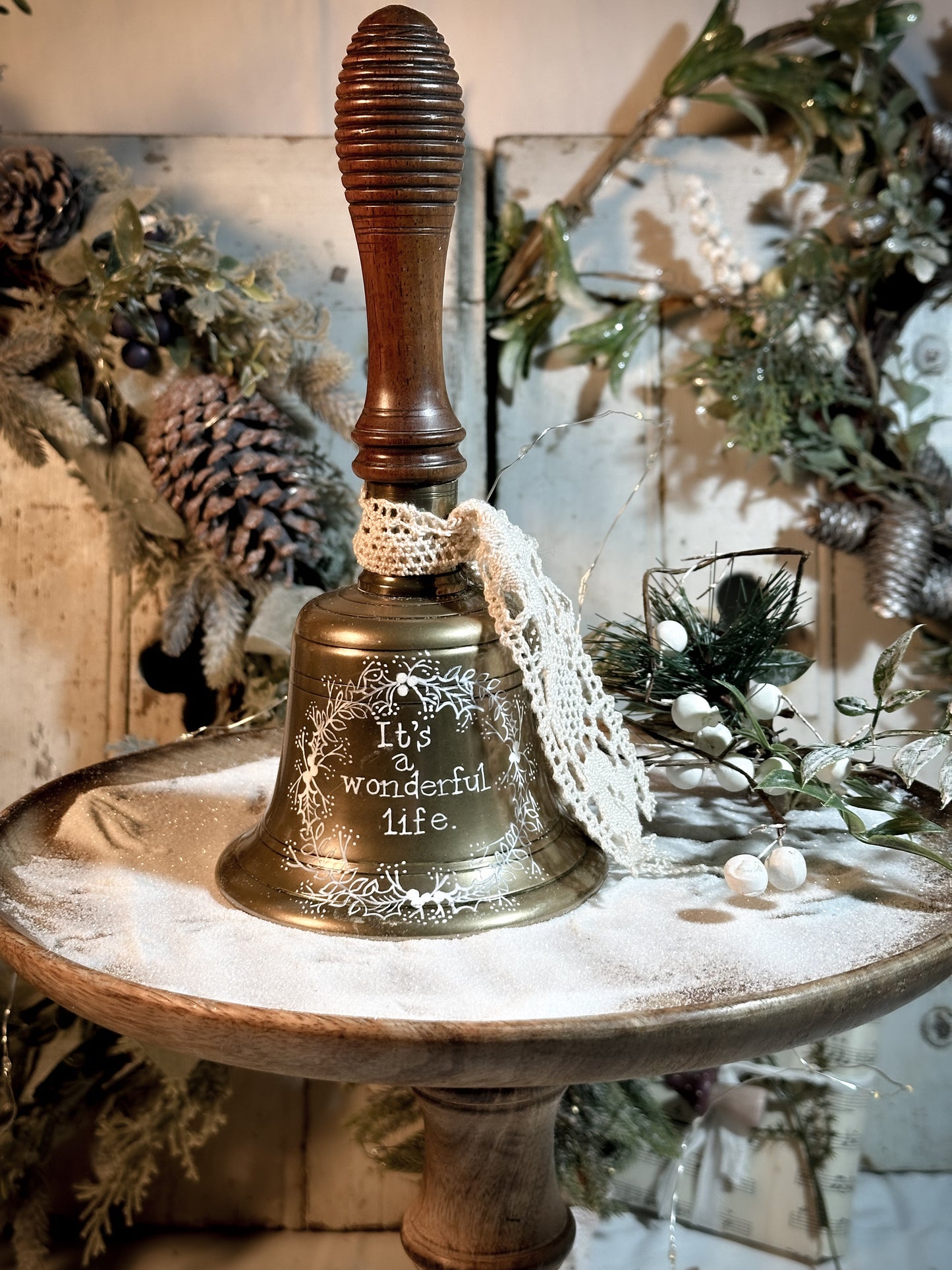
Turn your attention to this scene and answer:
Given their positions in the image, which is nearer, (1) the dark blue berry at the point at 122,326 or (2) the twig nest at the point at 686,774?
(2) the twig nest at the point at 686,774

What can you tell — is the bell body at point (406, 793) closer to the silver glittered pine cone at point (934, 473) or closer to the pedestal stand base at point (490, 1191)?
the pedestal stand base at point (490, 1191)

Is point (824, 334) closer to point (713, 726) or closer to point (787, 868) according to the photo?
point (713, 726)

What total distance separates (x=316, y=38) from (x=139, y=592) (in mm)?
500

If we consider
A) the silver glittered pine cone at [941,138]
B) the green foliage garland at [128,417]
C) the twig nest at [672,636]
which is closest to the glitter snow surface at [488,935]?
the twig nest at [672,636]

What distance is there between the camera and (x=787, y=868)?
2.19ft

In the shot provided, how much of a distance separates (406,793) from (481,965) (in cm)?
10

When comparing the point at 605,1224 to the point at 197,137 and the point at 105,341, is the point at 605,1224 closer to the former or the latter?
the point at 105,341

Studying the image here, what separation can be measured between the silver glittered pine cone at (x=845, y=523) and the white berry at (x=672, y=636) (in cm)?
37

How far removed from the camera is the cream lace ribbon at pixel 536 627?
0.67 m

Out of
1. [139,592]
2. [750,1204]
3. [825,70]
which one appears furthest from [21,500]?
[750,1204]

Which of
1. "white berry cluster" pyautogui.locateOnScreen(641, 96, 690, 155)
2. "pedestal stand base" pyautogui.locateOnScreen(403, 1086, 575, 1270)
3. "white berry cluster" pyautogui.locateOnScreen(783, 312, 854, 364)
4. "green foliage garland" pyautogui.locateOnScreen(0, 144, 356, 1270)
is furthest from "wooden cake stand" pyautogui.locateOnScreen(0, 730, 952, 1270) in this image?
"white berry cluster" pyautogui.locateOnScreen(641, 96, 690, 155)

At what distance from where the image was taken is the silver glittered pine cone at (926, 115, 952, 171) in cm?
106

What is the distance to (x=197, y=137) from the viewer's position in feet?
3.61

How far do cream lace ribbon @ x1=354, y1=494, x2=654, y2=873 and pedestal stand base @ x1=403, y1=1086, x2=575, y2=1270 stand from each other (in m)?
0.16
